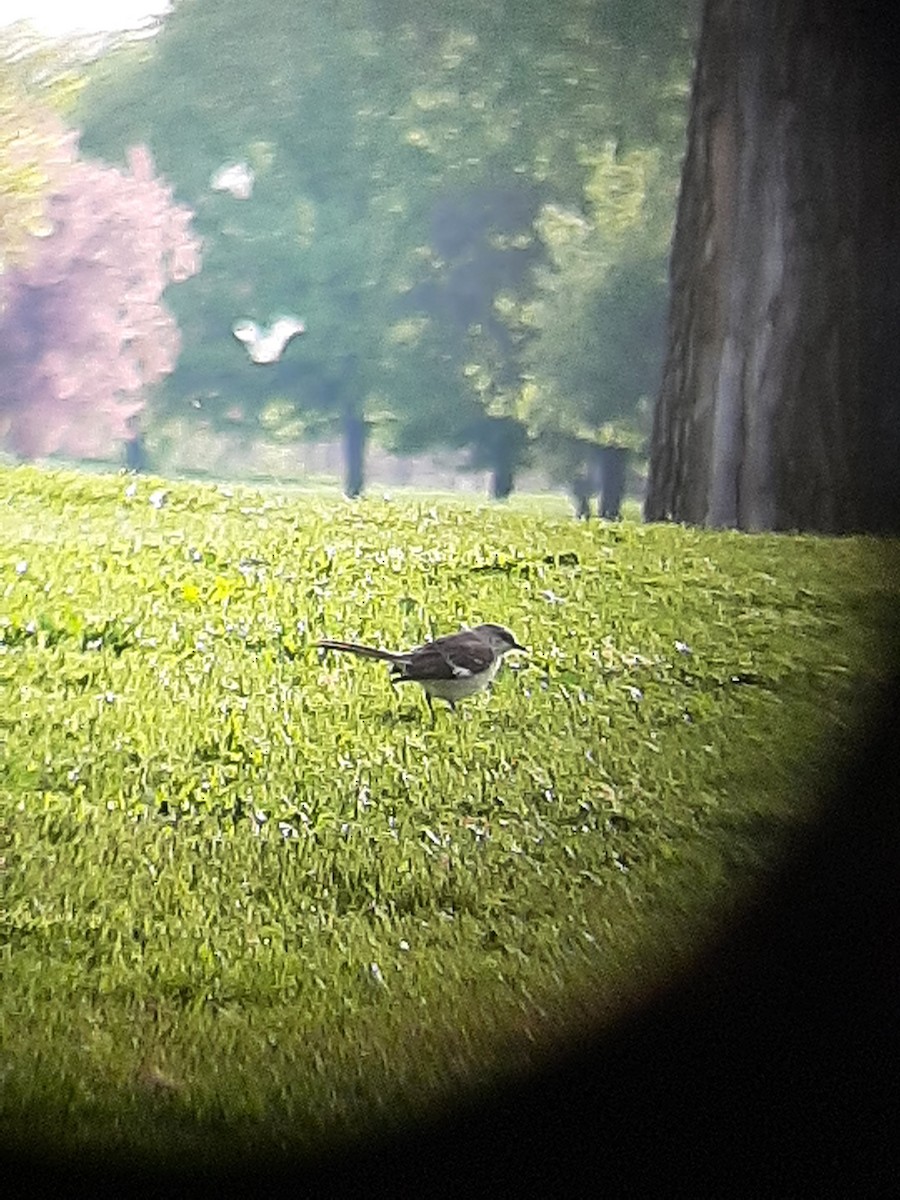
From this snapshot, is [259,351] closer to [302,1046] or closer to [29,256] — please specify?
[29,256]

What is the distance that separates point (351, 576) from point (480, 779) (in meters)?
0.25

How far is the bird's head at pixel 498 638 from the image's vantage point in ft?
5.15

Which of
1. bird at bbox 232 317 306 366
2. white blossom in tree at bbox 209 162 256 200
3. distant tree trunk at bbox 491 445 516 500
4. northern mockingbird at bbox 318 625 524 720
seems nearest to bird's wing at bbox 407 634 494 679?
northern mockingbird at bbox 318 625 524 720

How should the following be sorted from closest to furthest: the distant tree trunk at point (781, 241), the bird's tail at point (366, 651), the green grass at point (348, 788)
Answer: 1. the green grass at point (348, 788)
2. the bird's tail at point (366, 651)
3. the distant tree trunk at point (781, 241)

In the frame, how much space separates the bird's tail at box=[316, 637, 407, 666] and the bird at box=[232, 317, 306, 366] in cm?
31

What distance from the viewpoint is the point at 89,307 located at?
5.18ft

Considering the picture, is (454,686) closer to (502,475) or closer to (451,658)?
(451,658)

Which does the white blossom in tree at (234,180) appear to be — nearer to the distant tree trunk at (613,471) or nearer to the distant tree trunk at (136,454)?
the distant tree trunk at (136,454)

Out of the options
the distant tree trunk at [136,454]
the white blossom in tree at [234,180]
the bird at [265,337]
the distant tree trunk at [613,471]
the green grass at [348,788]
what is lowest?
the green grass at [348,788]

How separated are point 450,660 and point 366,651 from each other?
0.29ft

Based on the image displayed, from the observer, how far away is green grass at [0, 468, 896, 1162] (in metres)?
1.45

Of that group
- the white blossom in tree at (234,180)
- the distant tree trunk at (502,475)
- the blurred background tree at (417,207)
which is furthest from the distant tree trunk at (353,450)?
the white blossom in tree at (234,180)

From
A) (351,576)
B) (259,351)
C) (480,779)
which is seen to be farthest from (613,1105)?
(259,351)

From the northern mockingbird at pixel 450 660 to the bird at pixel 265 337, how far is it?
31cm
